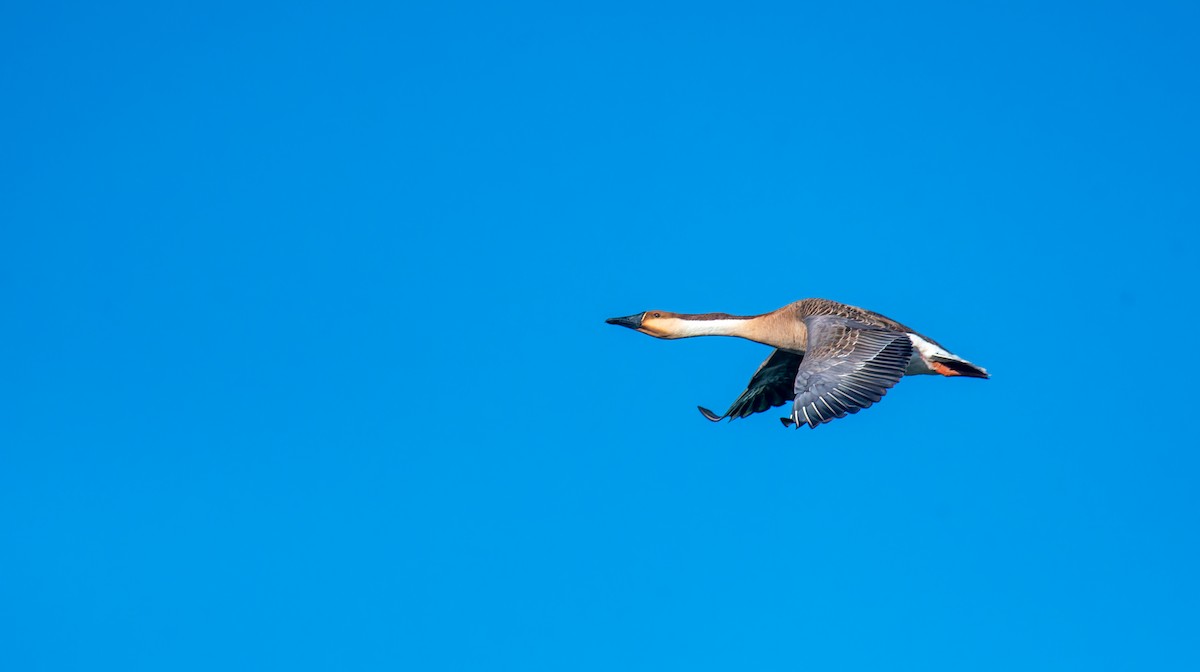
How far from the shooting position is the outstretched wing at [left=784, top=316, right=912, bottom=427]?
65.0 feet

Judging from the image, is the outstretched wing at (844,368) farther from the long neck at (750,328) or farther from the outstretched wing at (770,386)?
the outstretched wing at (770,386)

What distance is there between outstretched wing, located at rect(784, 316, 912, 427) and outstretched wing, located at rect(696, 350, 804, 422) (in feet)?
9.29

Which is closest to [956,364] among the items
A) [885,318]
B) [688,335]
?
[885,318]

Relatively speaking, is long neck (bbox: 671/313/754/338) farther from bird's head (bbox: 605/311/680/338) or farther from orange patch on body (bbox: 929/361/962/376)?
orange patch on body (bbox: 929/361/962/376)

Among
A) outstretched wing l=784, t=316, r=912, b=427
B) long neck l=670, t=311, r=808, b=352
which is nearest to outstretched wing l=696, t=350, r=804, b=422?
long neck l=670, t=311, r=808, b=352

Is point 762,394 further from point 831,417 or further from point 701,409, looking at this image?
point 831,417

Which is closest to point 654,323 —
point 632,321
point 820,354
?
point 632,321

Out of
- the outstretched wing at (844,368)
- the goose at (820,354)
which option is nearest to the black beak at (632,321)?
the goose at (820,354)

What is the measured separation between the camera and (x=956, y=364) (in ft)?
74.3

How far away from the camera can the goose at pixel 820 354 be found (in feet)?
65.9

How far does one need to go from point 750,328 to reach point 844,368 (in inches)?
149

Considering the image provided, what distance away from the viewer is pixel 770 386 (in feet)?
82.9

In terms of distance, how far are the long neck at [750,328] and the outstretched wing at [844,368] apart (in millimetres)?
1282

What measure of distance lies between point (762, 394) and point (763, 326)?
5.61ft
